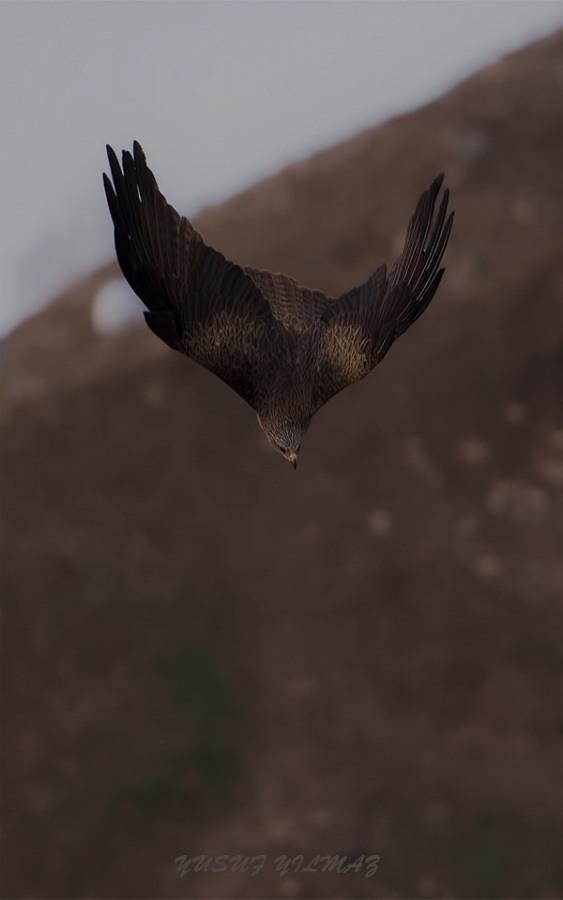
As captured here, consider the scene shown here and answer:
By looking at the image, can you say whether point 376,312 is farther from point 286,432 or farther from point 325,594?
point 325,594

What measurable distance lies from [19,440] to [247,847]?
212 centimetres

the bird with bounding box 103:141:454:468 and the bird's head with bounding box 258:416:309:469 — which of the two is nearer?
the bird with bounding box 103:141:454:468

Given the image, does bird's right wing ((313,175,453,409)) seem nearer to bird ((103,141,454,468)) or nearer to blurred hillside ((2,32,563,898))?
bird ((103,141,454,468))

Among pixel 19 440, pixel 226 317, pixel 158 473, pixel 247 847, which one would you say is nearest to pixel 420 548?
pixel 158 473

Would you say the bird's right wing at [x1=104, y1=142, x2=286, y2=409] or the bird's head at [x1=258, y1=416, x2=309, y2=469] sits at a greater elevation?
the bird's right wing at [x1=104, y1=142, x2=286, y2=409]

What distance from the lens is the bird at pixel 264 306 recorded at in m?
2.80

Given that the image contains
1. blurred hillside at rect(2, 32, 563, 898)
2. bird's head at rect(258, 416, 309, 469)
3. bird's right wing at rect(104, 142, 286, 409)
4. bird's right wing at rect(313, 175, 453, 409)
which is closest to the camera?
bird's right wing at rect(104, 142, 286, 409)

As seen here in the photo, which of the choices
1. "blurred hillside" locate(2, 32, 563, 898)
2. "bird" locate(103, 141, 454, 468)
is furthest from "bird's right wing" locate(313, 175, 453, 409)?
"blurred hillside" locate(2, 32, 563, 898)

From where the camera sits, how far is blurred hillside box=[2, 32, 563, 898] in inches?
195

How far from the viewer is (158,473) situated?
4973mm

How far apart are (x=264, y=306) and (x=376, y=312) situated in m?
0.33

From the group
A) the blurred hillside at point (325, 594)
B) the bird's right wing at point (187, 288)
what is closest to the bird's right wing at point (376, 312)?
the bird's right wing at point (187, 288)

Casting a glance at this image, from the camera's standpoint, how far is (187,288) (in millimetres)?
2900

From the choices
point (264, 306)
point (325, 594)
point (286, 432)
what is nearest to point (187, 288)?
point (264, 306)
